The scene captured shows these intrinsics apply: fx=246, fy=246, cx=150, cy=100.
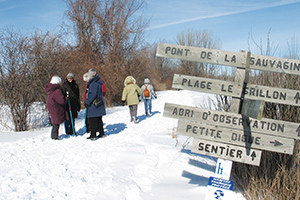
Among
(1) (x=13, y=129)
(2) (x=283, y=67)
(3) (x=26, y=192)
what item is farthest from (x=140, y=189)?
(1) (x=13, y=129)

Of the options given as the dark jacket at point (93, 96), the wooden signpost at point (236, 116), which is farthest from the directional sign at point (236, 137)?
the dark jacket at point (93, 96)

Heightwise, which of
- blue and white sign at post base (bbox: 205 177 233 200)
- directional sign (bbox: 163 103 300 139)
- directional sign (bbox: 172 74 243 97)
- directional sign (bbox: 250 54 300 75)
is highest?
directional sign (bbox: 250 54 300 75)

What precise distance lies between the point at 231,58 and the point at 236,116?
2.17ft

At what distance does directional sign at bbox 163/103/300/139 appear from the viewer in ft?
8.91

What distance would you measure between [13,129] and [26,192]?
7.22m

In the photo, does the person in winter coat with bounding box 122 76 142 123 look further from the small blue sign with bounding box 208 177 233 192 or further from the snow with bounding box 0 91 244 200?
the small blue sign with bounding box 208 177 233 192

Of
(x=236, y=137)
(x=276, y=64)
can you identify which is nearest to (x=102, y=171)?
(x=236, y=137)

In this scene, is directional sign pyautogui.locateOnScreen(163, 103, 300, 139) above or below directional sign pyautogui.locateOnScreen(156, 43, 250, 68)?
below

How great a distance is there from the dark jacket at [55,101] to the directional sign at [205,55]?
4090 millimetres

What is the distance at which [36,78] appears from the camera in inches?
355

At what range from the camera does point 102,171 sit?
12.7 feet

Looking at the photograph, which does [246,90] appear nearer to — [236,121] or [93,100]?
[236,121]

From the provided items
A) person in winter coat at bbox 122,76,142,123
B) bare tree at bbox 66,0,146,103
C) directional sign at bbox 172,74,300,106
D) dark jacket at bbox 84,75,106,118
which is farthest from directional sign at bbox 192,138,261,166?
bare tree at bbox 66,0,146,103

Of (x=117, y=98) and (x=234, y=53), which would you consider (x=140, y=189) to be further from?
(x=117, y=98)
